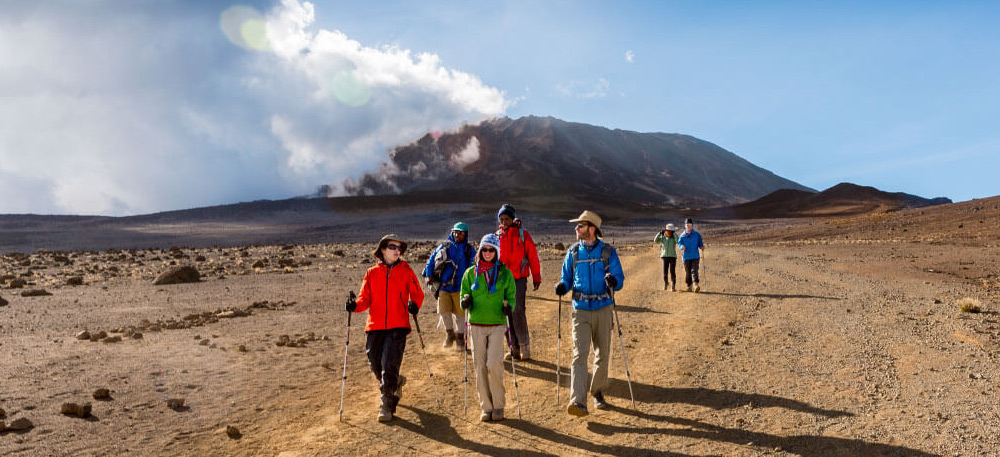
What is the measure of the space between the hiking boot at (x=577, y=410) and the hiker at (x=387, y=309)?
1854 mm

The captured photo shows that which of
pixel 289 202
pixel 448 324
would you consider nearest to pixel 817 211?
pixel 289 202

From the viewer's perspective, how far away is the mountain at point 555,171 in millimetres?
122062

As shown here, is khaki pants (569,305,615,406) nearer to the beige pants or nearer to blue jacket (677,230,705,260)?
the beige pants

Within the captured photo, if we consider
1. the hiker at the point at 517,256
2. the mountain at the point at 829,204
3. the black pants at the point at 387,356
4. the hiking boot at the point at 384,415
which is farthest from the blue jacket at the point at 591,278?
the mountain at the point at 829,204

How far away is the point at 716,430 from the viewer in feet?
19.3

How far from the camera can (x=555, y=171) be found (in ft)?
453

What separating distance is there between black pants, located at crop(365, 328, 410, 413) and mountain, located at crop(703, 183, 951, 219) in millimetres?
88432

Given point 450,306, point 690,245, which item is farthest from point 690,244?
point 450,306

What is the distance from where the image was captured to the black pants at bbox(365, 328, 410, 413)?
6445 millimetres

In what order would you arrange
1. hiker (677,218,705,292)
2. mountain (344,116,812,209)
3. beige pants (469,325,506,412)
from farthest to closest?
mountain (344,116,812,209)
hiker (677,218,705,292)
beige pants (469,325,506,412)

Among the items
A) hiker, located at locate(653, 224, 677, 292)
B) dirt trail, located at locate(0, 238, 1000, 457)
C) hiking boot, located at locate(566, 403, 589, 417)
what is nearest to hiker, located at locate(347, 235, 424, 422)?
dirt trail, located at locate(0, 238, 1000, 457)

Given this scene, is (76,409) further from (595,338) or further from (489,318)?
(595,338)

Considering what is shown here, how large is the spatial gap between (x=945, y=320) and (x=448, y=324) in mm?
8932

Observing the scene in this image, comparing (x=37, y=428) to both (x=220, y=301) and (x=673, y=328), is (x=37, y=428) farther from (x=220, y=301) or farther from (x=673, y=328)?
(x=220, y=301)
